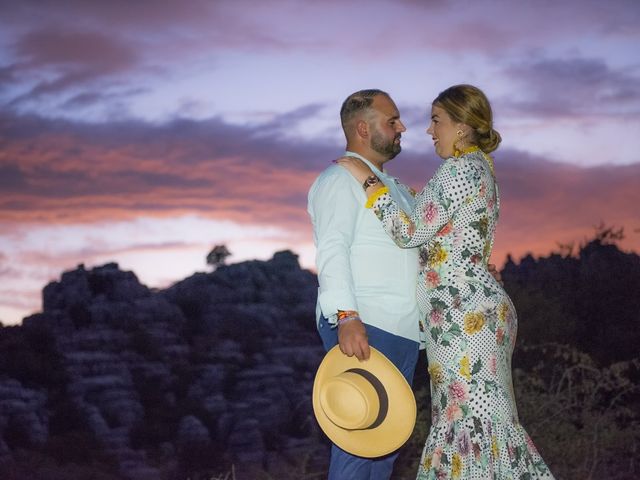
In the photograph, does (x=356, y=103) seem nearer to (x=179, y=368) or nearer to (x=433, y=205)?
(x=433, y=205)

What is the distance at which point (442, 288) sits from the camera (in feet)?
15.3

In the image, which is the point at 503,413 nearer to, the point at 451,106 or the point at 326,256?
the point at 326,256

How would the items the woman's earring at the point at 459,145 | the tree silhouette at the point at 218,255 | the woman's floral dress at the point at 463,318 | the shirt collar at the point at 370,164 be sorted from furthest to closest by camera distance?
the tree silhouette at the point at 218,255 → the shirt collar at the point at 370,164 → the woman's earring at the point at 459,145 → the woman's floral dress at the point at 463,318

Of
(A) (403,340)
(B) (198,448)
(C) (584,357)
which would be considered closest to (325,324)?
(A) (403,340)

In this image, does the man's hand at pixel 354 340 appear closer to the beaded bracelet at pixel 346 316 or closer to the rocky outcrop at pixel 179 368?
the beaded bracelet at pixel 346 316

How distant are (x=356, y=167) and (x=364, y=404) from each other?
105 centimetres

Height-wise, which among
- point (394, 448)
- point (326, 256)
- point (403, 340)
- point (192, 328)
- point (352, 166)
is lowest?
point (394, 448)

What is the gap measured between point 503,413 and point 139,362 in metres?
17.9

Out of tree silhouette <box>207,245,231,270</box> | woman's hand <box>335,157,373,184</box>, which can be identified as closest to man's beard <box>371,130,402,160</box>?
woman's hand <box>335,157,373,184</box>

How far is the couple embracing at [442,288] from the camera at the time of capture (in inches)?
182

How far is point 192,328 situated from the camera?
23109mm

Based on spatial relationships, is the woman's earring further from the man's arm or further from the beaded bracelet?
the beaded bracelet

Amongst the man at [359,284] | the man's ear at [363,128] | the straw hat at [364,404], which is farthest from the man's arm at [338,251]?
the man's ear at [363,128]

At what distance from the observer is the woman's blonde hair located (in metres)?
4.70
